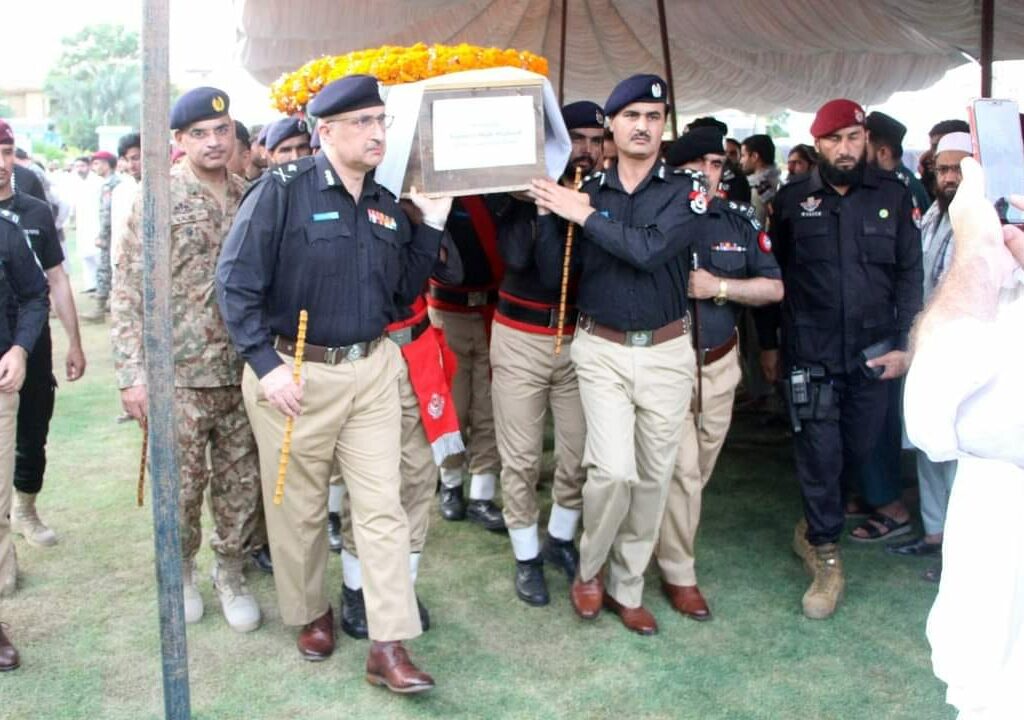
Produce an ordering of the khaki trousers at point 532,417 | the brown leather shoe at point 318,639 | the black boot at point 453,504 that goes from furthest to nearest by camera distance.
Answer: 1. the black boot at point 453,504
2. the khaki trousers at point 532,417
3. the brown leather shoe at point 318,639

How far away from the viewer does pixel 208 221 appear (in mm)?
3883

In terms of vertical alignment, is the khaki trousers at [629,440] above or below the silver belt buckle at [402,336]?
below

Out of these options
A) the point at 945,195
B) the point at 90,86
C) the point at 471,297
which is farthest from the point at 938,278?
the point at 90,86

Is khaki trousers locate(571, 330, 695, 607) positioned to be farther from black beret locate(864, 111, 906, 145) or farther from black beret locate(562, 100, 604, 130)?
black beret locate(864, 111, 906, 145)

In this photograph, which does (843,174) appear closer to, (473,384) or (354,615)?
(473,384)

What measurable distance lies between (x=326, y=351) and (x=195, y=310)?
653mm

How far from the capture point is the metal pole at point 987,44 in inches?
193

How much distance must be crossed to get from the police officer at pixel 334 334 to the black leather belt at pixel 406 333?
10.7 inches

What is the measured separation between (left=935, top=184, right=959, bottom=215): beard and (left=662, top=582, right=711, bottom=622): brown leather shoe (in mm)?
2039

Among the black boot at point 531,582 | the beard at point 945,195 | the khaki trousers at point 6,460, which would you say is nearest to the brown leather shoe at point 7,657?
the khaki trousers at point 6,460

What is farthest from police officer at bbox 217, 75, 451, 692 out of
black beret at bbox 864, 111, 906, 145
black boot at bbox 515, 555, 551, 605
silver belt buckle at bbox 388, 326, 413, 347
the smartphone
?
black beret at bbox 864, 111, 906, 145

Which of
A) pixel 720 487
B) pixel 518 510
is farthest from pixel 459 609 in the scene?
→ pixel 720 487

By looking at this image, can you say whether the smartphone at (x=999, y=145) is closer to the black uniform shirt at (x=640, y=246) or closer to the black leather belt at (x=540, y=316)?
the black uniform shirt at (x=640, y=246)

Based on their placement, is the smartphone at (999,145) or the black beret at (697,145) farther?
the black beret at (697,145)
